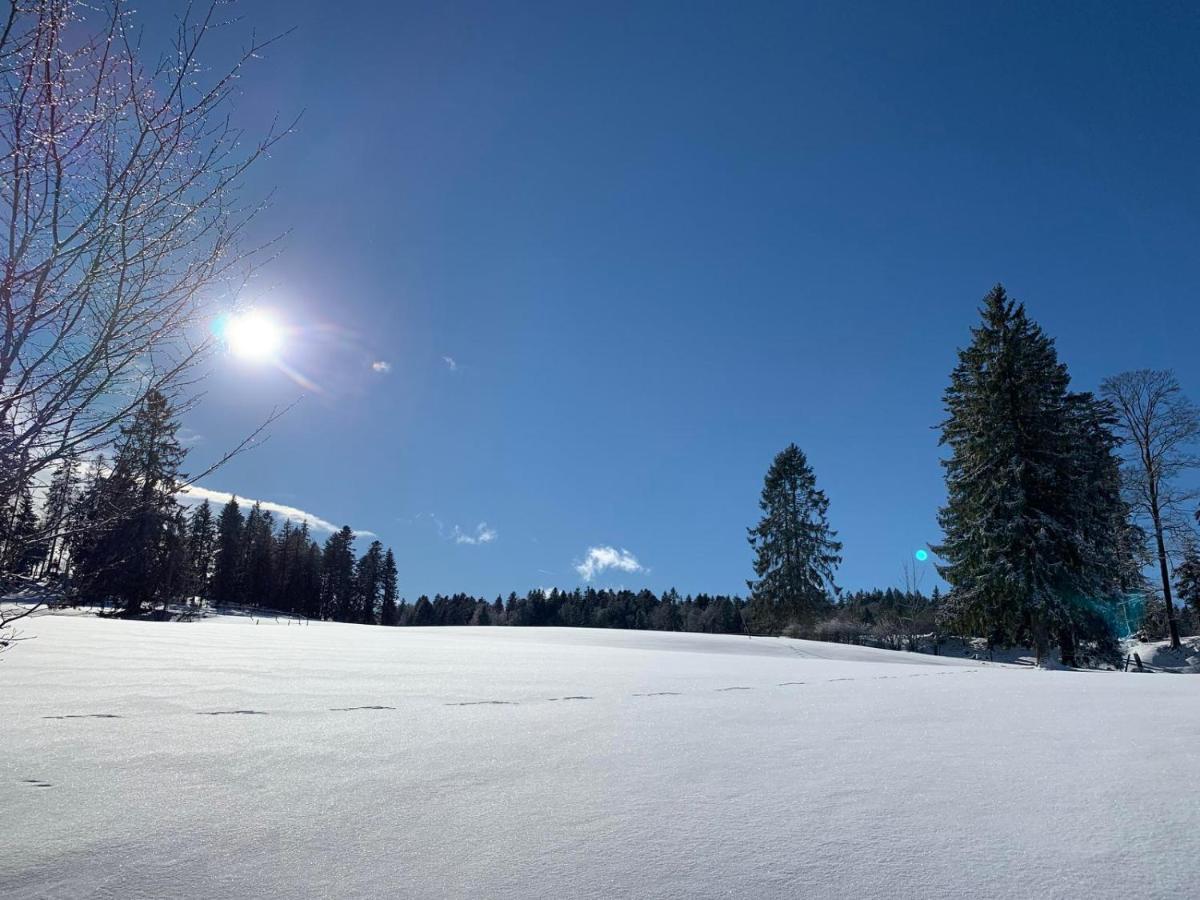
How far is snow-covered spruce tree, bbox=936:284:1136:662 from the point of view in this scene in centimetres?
1562

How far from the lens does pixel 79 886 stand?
1.24m

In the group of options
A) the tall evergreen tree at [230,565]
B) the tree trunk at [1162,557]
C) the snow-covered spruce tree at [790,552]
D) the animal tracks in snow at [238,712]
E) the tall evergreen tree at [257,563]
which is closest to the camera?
the animal tracks in snow at [238,712]

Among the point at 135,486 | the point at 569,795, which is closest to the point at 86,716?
the point at 135,486

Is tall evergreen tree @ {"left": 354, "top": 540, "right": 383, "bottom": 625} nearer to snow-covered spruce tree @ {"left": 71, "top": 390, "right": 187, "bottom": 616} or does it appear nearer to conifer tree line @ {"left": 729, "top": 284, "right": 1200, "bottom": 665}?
conifer tree line @ {"left": 729, "top": 284, "right": 1200, "bottom": 665}

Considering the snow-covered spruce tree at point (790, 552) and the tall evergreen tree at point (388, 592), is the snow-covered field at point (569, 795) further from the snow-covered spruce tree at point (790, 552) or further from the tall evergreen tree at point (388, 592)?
the tall evergreen tree at point (388, 592)

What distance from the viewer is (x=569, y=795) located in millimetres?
1809

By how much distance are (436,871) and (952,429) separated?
1984 cm

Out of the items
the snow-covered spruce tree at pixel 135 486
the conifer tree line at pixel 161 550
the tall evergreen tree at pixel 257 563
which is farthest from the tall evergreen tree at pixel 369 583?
the snow-covered spruce tree at pixel 135 486

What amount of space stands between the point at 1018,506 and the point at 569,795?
17.7m

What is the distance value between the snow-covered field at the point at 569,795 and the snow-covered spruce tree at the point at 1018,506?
14296 mm

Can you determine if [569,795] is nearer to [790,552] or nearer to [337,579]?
[790,552]

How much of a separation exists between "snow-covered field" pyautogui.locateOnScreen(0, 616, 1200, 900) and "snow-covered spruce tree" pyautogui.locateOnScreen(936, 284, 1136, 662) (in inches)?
563

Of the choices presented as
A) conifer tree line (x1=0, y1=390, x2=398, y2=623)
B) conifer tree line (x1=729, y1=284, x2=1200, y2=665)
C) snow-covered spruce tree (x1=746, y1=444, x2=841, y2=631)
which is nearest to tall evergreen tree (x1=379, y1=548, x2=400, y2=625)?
conifer tree line (x1=0, y1=390, x2=398, y2=623)

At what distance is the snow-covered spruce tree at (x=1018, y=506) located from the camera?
1562 cm
